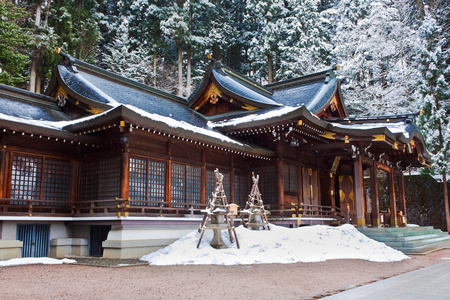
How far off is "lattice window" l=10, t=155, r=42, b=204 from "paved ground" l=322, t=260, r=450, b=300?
10.8 metres

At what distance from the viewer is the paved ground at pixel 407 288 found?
6.71 metres

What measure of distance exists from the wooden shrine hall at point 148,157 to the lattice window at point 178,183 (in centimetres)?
5

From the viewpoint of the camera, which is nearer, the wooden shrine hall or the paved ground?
the paved ground

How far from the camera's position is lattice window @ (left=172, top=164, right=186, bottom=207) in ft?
51.3

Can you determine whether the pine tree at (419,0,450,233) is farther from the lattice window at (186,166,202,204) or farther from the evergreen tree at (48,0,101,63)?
the evergreen tree at (48,0,101,63)

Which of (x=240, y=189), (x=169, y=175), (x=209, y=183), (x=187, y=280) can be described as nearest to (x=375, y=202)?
(x=240, y=189)

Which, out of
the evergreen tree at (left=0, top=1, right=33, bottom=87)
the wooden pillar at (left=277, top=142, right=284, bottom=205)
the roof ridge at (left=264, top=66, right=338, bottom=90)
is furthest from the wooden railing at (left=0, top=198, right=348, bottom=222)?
the evergreen tree at (left=0, top=1, right=33, bottom=87)

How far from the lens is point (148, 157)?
1468 centimetres

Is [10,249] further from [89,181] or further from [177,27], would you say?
[177,27]

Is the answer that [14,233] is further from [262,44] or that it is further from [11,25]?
[262,44]

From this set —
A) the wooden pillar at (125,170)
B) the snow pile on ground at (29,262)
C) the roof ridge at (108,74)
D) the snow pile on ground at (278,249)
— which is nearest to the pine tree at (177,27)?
the roof ridge at (108,74)

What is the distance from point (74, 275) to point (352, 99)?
104 feet

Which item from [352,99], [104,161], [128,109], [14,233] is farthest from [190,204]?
[352,99]

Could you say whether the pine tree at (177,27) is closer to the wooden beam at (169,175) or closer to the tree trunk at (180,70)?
the tree trunk at (180,70)
